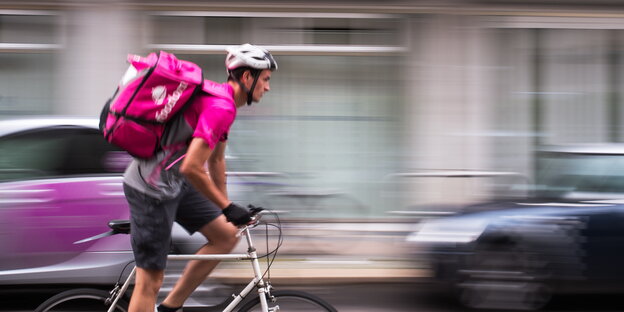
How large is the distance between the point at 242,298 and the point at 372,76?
6.83 m

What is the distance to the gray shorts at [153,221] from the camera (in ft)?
11.8

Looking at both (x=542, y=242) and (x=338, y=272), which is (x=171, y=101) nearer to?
(x=542, y=242)

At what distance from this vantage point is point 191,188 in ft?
12.2

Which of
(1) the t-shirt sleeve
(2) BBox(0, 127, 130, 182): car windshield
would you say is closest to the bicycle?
(1) the t-shirt sleeve

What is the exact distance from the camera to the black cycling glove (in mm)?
3473

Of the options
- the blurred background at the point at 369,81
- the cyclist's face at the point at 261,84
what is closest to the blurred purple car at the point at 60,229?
the cyclist's face at the point at 261,84

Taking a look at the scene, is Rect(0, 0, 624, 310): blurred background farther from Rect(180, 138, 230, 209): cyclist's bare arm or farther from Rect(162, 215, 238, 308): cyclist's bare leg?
Rect(180, 138, 230, 209): cyclist's bare arm

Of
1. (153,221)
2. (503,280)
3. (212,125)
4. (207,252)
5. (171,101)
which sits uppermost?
(171,101)

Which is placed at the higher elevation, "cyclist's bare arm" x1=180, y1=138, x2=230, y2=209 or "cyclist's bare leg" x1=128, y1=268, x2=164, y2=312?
"cyclist's bare arm" x1=180, y1=138, x2=230, y2=209

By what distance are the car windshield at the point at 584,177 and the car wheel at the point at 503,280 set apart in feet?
1.93

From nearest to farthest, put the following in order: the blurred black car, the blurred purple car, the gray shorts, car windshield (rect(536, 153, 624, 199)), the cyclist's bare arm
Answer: the cyclist's bare arm, the gray shorts, the blurred purple car, the blurred black car, car windshield (rect(536, 153, 624, 199))

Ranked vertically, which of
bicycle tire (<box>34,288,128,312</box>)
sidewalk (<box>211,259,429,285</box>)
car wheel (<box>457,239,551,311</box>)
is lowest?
sidewalk (<box>211,259,429,285</box>)

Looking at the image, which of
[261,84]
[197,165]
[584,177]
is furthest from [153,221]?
[584,177]

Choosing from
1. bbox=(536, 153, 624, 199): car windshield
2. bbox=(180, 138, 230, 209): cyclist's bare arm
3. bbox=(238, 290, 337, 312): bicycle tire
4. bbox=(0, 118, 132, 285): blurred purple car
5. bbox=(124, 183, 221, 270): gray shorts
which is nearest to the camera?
bbox=(180, 138, 230, 209): cyclist's bare arm
